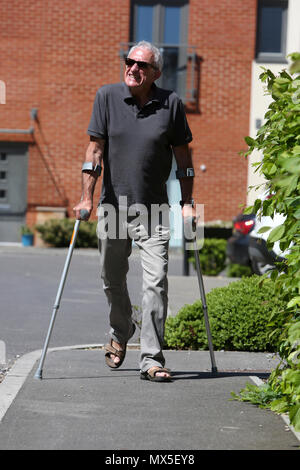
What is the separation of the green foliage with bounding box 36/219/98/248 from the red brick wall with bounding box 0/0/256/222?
1.48 m

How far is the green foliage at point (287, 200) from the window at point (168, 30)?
18657 mm

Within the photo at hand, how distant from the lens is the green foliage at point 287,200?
400 cm

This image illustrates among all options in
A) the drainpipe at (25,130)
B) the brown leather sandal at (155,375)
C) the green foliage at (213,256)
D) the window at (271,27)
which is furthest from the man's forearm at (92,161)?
the window at (271,27)

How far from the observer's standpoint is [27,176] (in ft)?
78.2

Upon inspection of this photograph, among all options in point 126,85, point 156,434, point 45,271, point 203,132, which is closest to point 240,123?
point 203,132

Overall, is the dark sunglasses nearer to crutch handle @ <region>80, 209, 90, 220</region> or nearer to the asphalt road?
crutch handle @ <region>80, 209, 90, 220</region>

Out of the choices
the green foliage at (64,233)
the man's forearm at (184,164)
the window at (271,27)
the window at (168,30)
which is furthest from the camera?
the window at (271,27)

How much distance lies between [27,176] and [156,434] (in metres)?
19.7

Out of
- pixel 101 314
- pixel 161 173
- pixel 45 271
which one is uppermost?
pixel 161 173

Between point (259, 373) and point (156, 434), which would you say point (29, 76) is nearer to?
point (259, 373)

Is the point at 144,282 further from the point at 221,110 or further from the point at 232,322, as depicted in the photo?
the point at 221,110

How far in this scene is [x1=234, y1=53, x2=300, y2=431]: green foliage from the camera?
4004mm

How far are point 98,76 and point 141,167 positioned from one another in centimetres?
1782

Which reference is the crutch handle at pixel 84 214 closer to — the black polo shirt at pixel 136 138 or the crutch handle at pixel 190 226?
the black polo shirt at pixel 136 138
